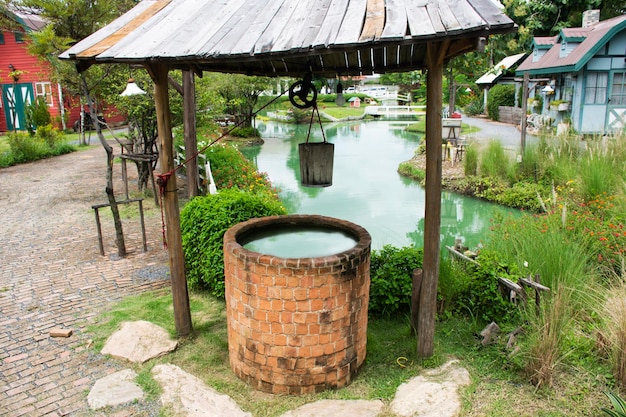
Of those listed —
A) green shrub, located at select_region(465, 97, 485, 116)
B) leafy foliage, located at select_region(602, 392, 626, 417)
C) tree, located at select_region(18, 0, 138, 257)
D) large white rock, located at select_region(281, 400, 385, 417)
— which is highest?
tree, located at select_region(18, 0, 138, 257)

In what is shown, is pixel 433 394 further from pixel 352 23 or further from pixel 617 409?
pixel 352 23

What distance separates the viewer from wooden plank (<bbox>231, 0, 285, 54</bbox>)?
3654 millimetres

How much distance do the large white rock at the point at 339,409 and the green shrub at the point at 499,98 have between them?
27780mm

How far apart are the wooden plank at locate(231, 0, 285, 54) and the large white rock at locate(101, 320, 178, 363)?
2.81 m

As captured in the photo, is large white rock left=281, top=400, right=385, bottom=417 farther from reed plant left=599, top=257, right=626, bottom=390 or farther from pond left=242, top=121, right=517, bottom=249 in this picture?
pond left=242, top=121, right=517, bottom=249

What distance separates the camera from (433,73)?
3.94 meters

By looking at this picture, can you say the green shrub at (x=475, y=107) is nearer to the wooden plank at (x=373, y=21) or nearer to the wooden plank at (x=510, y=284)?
the wooden plank at (x=510, y=284)

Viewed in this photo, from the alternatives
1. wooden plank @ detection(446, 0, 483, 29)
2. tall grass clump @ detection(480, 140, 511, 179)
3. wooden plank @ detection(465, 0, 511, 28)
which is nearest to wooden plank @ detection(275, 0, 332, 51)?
wooden plank @ detection(446, 0, 483, 29)

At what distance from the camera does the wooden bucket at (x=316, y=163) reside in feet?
14.4

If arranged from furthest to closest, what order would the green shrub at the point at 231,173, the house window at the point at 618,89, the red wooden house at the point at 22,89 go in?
the red wooden house at the point at 22,89
the house window at the point at 618,89
the green shrub at the point at 231,173

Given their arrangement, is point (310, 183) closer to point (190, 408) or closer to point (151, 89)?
point (190, 408)

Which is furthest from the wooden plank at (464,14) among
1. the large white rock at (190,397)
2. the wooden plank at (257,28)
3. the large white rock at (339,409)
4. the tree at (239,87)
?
the tree at (239,87)

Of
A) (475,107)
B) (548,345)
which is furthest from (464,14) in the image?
(475,107)

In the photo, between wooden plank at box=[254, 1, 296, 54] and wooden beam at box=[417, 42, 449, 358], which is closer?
wooden plank at box=[254, 1, 296, 54]
